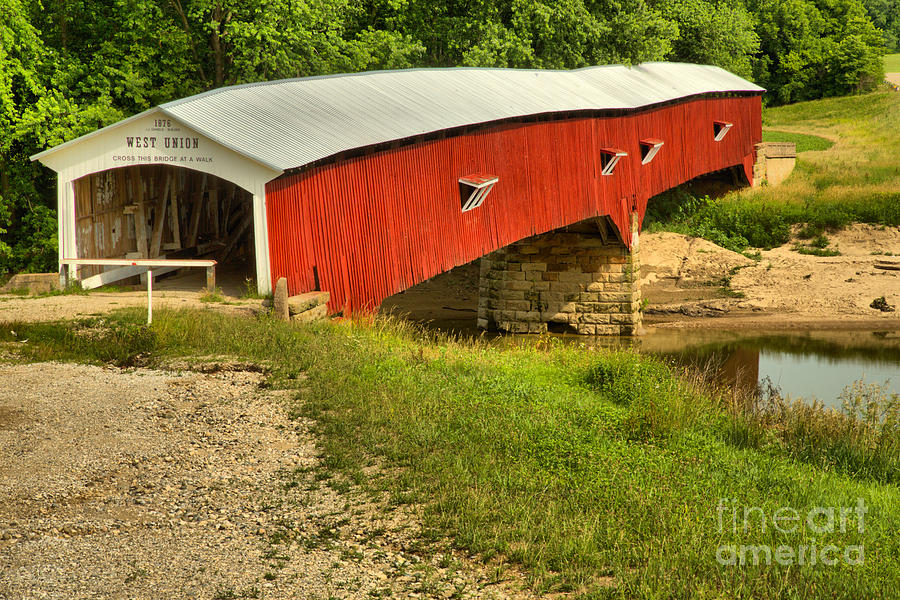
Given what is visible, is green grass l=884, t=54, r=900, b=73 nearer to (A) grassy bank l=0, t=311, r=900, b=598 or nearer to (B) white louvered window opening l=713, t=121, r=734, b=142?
(B) white louvered window opening l=713, t=121, r=734, b=142

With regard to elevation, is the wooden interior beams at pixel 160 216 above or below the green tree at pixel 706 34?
below

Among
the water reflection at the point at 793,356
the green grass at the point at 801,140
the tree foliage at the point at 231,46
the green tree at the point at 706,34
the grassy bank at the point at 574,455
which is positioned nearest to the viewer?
the grassy bank at the point at 574,455

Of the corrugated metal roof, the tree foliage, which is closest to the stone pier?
the corrugated metal roof

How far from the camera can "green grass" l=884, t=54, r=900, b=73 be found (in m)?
60.9

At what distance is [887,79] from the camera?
2138 inches

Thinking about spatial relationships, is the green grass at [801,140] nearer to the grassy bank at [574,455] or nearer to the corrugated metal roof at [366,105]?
the corrugated metal roof at [366,105]

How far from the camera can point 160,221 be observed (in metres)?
15.4

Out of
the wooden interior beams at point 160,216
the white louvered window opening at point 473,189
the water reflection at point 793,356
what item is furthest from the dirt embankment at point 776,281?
the wooden interior beams at point 160,216

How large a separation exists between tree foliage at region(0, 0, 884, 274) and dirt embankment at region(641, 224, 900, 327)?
22.8 ft

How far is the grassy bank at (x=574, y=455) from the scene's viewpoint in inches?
228

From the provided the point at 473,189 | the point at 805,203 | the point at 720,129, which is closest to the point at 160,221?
the point at 473,189

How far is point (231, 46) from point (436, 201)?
Answer: 9.93m

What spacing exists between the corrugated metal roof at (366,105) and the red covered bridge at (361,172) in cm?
4

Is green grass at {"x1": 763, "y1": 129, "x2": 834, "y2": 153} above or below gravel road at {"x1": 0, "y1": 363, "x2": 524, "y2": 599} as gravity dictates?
above
